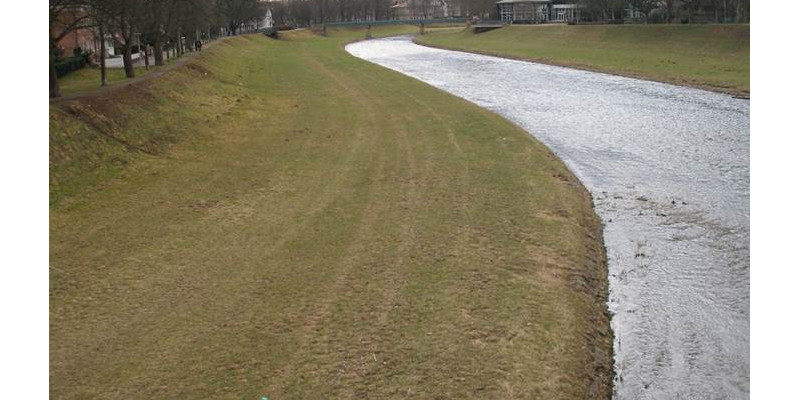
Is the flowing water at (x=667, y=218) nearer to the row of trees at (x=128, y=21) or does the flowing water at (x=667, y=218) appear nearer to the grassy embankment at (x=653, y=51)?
the grassy embankment at (x=653, y=51)

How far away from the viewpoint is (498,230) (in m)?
12.5

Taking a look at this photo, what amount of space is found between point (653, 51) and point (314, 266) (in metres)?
47.5

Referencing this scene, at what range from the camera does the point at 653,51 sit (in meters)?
52.2

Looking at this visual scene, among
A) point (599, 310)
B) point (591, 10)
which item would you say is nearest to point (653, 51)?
point (591, 10)

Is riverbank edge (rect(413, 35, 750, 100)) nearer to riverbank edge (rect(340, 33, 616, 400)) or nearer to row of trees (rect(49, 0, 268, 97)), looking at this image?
riverbank edge (rect(340, 33, 616, 400))

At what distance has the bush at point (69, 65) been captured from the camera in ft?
114

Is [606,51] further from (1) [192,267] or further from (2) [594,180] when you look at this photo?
(1) [192,267]

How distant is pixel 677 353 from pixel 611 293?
188 centimetres

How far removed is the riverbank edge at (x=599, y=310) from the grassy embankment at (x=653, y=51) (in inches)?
862

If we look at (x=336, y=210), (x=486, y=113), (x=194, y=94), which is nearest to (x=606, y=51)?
(x=486, y=113)

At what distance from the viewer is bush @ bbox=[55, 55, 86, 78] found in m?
34.8

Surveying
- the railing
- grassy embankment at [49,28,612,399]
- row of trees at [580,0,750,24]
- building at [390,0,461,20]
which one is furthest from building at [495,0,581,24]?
grassy embankment at [49,28,612,399]

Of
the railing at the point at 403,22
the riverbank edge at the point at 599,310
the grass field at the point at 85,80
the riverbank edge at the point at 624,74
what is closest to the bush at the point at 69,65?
the grass field at the point at 85,80

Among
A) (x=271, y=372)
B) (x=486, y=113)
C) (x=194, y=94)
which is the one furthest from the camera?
(x=194, y=94)
